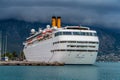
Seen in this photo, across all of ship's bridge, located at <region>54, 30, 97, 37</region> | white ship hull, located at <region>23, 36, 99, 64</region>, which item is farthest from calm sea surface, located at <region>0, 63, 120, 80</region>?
ship's bridge, located at <region>54, 30, 97, 37</region>

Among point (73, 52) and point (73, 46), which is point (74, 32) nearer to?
point (73, 46)

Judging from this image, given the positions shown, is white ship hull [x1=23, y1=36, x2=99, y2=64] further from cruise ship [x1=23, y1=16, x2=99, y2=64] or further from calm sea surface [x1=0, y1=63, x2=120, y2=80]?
calm sea surface [x1=0, y1=63, x2=120, y2=80]

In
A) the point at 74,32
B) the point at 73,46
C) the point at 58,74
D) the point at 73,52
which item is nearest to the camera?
the point at 58,74

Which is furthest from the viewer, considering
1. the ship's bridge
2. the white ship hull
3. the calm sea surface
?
the ship's bridge

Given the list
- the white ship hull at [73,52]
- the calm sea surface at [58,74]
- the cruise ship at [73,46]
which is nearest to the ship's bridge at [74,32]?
the cruise ship at [73,46]

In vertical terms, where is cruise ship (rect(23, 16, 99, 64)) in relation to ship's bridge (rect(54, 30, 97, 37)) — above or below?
below

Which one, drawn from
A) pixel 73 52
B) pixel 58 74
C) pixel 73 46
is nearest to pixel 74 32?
pixel 73 46

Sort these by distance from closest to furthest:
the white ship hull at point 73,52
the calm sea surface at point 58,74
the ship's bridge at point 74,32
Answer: the calm sea surface at point 58,74, the white ship hull at point 73,52, the ship's bridge at point 74,32

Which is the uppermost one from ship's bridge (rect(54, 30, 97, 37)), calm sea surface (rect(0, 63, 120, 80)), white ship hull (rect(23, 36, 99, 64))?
ship's bridge (rect(54, 30, 97, 37))

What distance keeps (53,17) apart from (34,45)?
12.7 meters

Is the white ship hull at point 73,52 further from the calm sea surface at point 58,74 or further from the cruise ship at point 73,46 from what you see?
the calm sea surface at point 58,74

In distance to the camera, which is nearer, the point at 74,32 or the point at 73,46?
the point at 73,46

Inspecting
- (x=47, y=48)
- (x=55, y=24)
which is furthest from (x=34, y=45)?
(x=47, y=48)

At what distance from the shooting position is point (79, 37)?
361ft
